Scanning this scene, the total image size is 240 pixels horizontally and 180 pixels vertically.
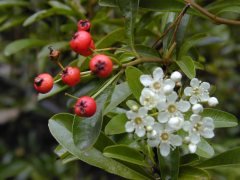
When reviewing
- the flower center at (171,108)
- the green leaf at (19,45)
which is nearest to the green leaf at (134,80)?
the flower center at (171,108)

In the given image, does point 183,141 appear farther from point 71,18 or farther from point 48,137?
point 48,137

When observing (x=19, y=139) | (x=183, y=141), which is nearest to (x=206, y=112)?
(x=183, y=141)

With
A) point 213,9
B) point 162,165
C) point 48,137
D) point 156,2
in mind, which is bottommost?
point 48,137

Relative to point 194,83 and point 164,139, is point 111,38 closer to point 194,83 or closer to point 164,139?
point 194,83

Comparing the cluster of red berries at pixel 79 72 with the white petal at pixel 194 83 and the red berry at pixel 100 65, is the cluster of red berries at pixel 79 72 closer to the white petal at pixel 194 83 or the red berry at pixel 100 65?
the red berry at pixel 100 65

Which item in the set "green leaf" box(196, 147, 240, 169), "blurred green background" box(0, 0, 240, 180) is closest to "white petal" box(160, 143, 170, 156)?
"green leaf" box(196, 147, 240, 169)

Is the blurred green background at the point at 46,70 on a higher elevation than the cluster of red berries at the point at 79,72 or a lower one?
lower

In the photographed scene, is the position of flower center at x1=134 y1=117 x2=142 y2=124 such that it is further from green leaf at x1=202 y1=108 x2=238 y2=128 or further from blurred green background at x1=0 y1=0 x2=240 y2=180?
blurred green background at x1=0 y1=0 x2=240 y2=180
